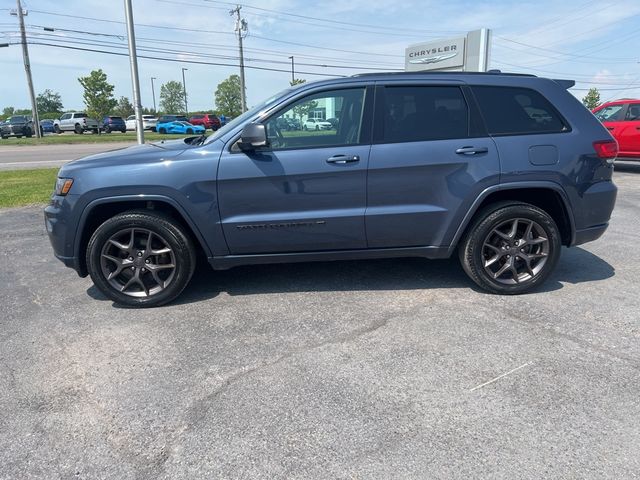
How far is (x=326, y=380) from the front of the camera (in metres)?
2.85

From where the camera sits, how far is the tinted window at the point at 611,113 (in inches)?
465

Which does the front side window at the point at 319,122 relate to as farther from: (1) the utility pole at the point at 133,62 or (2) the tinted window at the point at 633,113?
(2) the tinted window at the point at 633,113

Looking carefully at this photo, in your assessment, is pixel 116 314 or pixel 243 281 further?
pixel 243 281

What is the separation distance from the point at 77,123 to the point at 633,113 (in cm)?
4358

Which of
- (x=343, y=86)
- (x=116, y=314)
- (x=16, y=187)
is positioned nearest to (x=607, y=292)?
(x=343, y=86)

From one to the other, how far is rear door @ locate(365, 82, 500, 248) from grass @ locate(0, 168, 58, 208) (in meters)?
7.35

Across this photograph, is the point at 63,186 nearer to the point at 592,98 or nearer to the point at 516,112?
the point at 516,112

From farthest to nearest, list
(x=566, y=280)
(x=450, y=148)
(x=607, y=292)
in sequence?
(x=566, y=280)
(x=607, y=292)
(x=450, y=148)

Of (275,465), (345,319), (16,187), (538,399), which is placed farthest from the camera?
(16,187)

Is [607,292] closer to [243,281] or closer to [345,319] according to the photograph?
[345,319]

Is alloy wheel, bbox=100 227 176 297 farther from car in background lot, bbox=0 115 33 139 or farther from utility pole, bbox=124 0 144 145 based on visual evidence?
car in background lot, bbox=0 115 33 139

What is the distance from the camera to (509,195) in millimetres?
4102

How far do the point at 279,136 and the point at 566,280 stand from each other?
3001 mm

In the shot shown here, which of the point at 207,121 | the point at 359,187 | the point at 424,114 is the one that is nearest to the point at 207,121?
the point at 207,121
